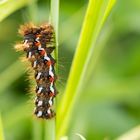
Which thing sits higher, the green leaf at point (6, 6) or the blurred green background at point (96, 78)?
the blurred green background at point (96, 78)

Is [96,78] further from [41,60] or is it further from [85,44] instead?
[85,44]

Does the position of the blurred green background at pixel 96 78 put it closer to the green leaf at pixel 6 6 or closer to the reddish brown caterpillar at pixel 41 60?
the reddish brown caterpillar at pixel 41 60

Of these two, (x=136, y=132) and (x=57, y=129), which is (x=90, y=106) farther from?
(x=57, y=129)

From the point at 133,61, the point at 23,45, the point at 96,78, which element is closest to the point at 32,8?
the point at 23,45

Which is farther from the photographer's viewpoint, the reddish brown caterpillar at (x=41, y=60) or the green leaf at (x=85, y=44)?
the reddish brown caterpillar at (x=41, y=60)

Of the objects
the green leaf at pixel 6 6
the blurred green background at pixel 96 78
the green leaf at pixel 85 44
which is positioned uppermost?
the blurred green background at pixel 96 78

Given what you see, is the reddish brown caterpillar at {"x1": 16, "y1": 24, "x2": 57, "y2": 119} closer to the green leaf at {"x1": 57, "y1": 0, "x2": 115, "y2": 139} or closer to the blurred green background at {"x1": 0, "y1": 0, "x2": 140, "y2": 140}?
the green leaf at {"x1": 57, "y1": 0, "x2": 115, "y2": 139}

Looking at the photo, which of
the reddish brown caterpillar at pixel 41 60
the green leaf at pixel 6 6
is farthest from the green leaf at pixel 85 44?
the green leaf at pixel 6 6

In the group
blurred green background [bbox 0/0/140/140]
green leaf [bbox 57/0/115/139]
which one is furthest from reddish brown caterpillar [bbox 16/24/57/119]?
blurred green background [bbox 0/0/140/140]
